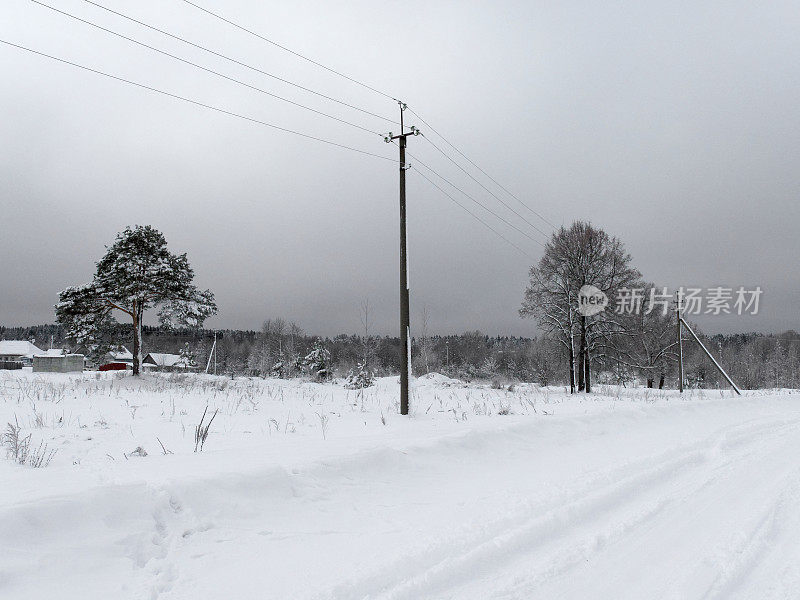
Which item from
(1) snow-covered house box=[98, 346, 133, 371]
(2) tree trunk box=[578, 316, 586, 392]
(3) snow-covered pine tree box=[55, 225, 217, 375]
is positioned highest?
(3) snow-covered pine tree box=[55, 225, 217, 375]

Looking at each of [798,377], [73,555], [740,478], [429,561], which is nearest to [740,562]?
[429,561]

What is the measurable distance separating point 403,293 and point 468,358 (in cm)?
9213

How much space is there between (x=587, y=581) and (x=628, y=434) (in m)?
7.14

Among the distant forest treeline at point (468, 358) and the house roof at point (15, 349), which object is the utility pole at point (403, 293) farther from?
the house roof at point (15, 349)

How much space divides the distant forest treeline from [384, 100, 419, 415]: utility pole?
14.3 meters

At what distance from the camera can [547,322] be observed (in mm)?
28875

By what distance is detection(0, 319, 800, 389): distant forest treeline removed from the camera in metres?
42.4

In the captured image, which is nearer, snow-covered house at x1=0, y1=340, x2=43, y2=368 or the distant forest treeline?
the distant forest treeline

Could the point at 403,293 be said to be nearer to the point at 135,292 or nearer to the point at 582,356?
the point at 582,356

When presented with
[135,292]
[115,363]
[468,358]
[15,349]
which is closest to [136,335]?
[135,292]

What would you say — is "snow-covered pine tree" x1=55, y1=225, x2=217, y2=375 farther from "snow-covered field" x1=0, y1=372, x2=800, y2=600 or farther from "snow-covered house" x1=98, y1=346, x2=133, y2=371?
"snow-covered field" x1=0, y1=372, x2=800, y2=600

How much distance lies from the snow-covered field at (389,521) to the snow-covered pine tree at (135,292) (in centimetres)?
2418

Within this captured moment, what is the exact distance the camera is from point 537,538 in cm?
386

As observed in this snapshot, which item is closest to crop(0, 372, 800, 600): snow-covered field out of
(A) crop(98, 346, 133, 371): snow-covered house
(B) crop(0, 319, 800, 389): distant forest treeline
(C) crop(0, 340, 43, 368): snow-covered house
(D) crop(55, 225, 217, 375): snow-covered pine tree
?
(B) crop(0, 319, 800, 389): distant forest treeline
